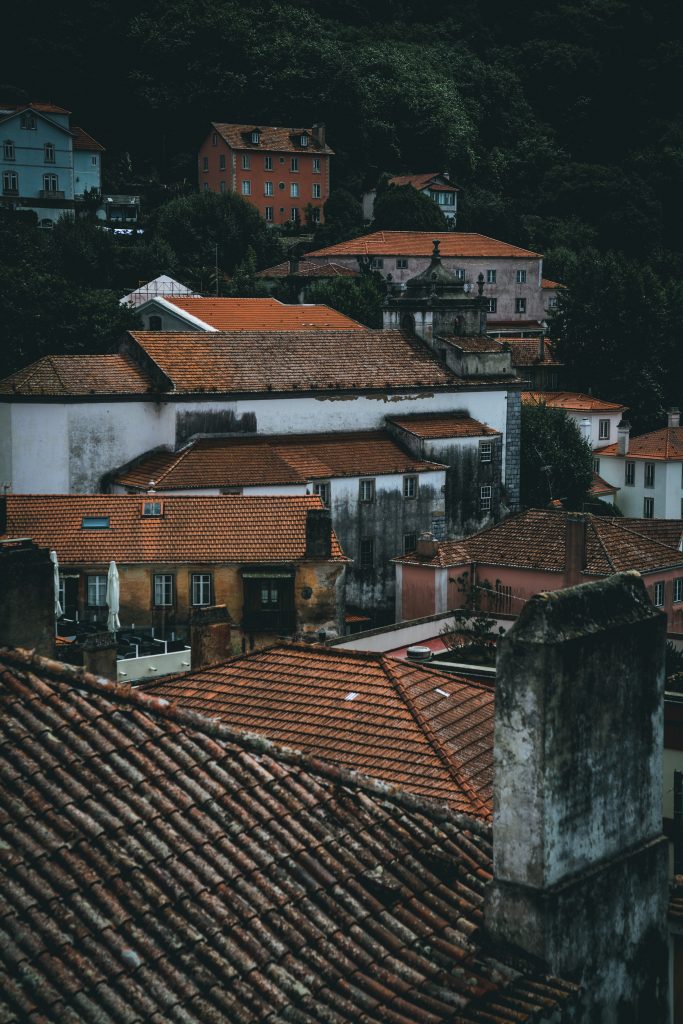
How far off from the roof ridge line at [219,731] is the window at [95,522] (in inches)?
945

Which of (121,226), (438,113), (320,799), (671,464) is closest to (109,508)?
(320,799)

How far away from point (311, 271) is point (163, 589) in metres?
47.5

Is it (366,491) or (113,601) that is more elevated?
(366,491)

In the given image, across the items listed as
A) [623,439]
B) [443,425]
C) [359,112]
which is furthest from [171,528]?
[359,112]

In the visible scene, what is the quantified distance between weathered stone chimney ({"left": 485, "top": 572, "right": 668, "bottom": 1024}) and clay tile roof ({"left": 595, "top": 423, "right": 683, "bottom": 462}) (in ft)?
174

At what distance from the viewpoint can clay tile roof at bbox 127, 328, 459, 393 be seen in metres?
43.9

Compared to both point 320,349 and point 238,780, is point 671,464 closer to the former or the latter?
point 320,349

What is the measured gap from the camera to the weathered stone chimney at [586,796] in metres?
8.21

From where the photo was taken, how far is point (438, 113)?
105 metres

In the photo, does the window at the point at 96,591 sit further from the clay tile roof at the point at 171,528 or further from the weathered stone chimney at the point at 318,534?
the weathered stone chimney at the point at 318,534

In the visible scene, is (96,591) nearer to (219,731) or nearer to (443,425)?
(443,425)

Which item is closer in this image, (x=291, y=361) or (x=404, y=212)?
(x=291, y=361)

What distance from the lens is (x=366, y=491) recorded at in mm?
43375

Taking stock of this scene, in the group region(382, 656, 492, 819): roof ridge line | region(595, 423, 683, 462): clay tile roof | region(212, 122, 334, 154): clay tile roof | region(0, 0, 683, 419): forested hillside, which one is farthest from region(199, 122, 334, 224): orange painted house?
region(382, 656, 492, 819): roof ridge line
